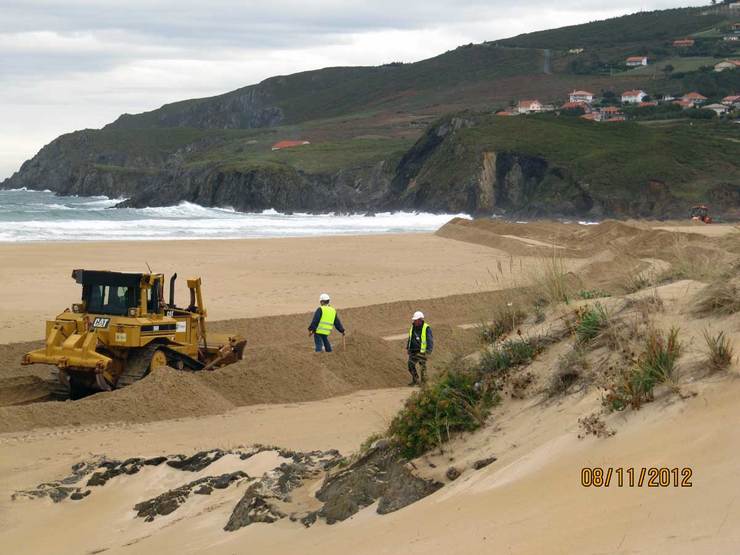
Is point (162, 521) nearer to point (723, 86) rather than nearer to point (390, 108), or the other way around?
point (723, 86)

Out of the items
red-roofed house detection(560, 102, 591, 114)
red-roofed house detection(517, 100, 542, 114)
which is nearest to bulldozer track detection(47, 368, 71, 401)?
red-roofed house detection(560, 102, 591, 114)

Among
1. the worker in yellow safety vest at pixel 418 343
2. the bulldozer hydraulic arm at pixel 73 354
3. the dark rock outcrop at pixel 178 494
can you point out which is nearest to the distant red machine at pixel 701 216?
the worker in yellow safety vest at pixel 418 343

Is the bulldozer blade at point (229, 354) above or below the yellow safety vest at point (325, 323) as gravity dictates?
below

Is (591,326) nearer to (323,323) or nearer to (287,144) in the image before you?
(323,323)

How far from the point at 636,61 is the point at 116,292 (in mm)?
155416

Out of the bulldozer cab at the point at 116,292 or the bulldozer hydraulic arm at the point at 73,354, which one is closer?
the bulldozer hydraulic arm at the point at 73,354

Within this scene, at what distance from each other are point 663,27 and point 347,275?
171879mm

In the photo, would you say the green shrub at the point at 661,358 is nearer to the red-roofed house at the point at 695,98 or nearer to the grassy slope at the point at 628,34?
the red-roofed house at the point at 695,98

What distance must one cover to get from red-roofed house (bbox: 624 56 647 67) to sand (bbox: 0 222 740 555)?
14019 cm

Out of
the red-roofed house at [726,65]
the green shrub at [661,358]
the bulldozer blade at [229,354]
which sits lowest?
the bulldozer blade at [229,354]

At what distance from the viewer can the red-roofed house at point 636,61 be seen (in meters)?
162

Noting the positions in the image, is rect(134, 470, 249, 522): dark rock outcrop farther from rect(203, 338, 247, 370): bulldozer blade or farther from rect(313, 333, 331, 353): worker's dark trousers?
rect(313, 333, 331, 353): worker's dark trousers

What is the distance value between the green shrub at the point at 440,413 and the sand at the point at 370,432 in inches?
6.6
